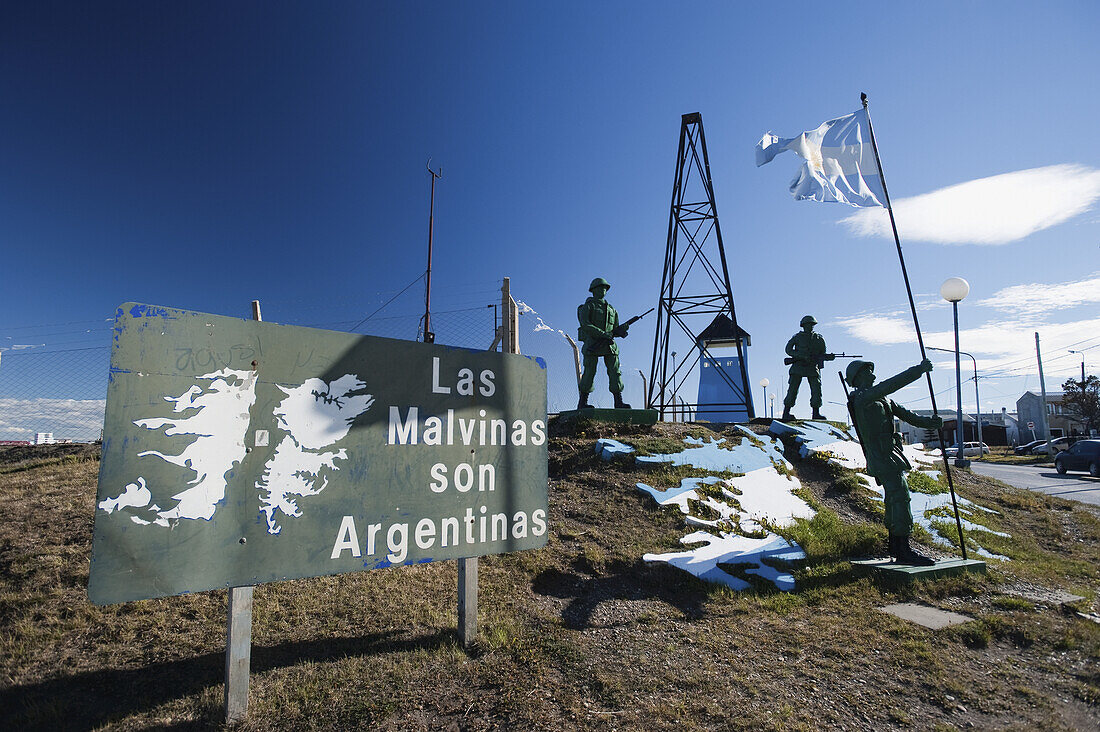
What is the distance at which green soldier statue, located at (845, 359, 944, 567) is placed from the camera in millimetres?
5129

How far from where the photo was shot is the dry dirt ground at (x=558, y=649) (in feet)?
9.18

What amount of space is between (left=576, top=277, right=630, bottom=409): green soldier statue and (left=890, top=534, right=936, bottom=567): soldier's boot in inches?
175

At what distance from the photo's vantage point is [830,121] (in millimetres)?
7414

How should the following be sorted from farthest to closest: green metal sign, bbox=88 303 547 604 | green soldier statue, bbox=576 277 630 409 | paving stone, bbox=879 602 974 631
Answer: green soldier statue, bbox=576 277 630 409 → paving stone, bbox=879 602 974 631 → green metal sign, bbox=88 303 547 604

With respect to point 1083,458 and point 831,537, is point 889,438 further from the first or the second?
point 1083,458

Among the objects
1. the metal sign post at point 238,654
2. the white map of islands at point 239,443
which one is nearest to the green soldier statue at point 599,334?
the white map of islands at point 239,443

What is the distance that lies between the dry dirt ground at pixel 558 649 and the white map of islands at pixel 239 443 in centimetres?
111

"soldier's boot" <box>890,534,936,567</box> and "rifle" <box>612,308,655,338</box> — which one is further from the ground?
"rifle" <box>612,308,655,338</box>

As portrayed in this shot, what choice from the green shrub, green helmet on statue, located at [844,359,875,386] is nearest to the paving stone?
the green shrub

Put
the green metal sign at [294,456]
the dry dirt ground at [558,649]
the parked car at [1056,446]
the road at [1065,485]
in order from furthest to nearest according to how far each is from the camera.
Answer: the parked car at [1056,446]
the road at [1065,485]
the dry dirt ground at [558,649]
the green metal sign at [294,456]

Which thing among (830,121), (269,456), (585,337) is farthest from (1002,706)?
(830,121)

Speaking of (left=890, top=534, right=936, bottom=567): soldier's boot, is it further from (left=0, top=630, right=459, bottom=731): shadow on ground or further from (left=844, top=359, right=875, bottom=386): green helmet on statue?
(left=0, top=630, right=459, bottom=731): shadow on ground

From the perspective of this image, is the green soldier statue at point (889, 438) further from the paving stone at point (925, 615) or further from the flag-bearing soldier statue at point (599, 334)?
the flag-bearing soldier statue at point (599, 334)

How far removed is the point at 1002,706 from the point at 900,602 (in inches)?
61.9
